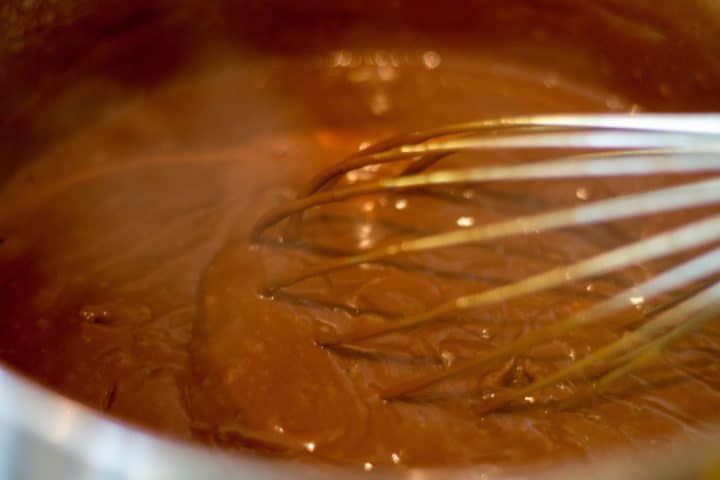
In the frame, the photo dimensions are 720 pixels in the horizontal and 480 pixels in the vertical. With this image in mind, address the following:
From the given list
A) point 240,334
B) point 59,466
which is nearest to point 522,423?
point 240,334

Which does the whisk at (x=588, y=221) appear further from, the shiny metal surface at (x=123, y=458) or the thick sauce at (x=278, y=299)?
the shiny metal surface at (x=123, y=458)

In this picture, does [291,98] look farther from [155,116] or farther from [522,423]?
[522,423]

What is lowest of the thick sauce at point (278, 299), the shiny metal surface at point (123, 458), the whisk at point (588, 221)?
the thick sauce at point (278, 299)

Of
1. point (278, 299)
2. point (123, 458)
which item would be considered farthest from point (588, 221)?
point (123, 458)

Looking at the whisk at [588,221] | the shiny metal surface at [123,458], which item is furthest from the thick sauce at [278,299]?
the shiny metal surface at [123,458]

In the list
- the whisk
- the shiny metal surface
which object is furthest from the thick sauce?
the shiny metal surface

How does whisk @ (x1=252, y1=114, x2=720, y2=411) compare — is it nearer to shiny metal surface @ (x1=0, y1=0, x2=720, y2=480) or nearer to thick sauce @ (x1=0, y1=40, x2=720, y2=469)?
thick sauce @ (x1=0, y1=40, x2=720, y2=469)
